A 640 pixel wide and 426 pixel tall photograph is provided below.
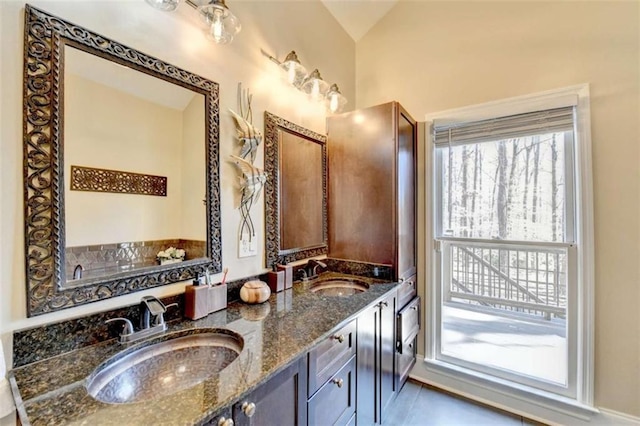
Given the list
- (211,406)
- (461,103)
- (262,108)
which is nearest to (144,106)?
(262,108)

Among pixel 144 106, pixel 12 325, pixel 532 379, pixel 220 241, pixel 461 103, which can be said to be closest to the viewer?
pixel 12 325

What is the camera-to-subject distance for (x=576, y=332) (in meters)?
1.78

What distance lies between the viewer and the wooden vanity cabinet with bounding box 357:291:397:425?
1.47m

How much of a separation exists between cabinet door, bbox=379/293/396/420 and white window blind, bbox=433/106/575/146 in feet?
4.29

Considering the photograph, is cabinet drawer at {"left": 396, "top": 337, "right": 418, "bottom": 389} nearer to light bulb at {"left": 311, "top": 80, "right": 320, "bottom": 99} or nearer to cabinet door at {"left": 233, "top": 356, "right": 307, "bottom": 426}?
cabinet door at {"left": 233, "top": 356, "right": 307, "bottom": 426}

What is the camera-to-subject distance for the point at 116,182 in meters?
1.09

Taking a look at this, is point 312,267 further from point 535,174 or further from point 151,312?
point 535,174

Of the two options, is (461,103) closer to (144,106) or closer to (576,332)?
(576,332)

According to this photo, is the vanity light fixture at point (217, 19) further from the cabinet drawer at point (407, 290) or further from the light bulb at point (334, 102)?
the cabinet drawer at point (407, 290)

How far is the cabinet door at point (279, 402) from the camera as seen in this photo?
803 mm

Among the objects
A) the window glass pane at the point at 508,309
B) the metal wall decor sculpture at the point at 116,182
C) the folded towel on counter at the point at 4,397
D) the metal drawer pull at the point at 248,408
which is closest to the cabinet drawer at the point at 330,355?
the metal drawer pull at the point at 248,408

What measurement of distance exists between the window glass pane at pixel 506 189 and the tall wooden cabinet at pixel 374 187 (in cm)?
31

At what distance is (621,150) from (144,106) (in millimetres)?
2551

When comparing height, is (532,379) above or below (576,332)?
below
